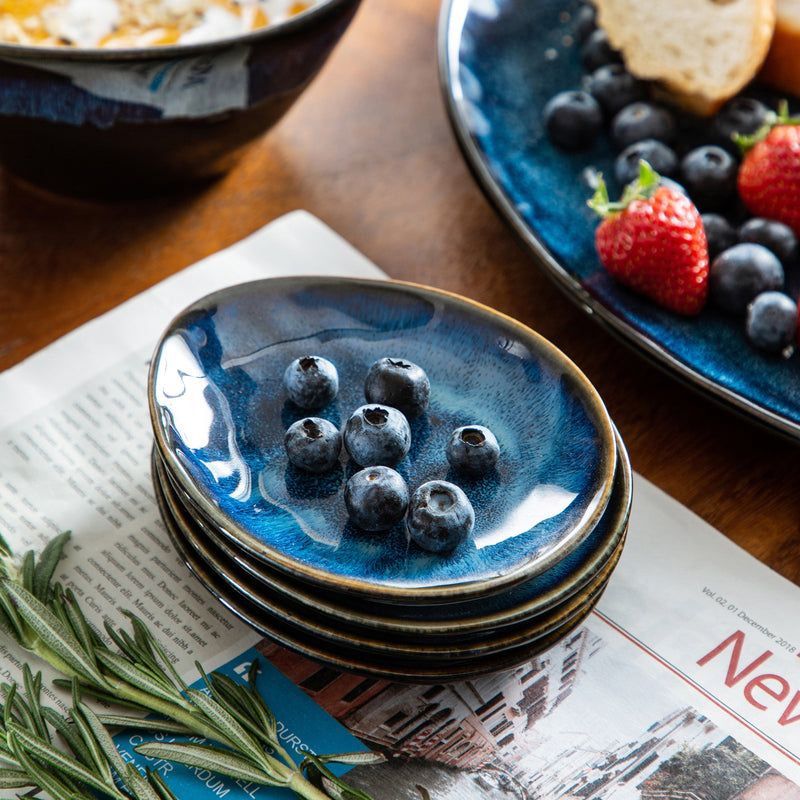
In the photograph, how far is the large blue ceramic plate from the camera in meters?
0.71

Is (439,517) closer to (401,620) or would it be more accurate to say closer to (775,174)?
(401,620)

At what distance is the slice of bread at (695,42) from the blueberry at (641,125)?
0.05 m

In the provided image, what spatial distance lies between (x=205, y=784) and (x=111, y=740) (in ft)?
0.20

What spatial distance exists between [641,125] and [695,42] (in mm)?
117

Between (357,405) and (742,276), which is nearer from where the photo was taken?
(357,405)

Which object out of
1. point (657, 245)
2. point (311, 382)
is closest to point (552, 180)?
point (657, 245)

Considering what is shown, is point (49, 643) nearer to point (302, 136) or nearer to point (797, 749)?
point (797, 749)

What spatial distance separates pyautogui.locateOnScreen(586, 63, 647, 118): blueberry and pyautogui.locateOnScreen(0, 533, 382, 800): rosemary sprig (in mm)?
698

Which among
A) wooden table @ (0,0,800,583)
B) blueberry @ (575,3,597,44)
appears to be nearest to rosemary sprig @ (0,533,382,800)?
wooden table @ (0,0,800,583)

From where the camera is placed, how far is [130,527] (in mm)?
666

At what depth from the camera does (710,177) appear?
2.82 ft

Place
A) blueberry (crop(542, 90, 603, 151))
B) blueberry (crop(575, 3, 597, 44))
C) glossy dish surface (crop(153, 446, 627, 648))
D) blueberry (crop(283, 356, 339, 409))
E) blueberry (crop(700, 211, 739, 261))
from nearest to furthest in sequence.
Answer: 1. glossy dish surface (crop(153, 446, 627, 648))
2. blueberry (crop(283, 356, 339, 409))
3. blueberry (crop(700, 211, 739, 261))
4. blueberry (crop(542, 90, 603, 151))
5. blueberry (crop(575, 3, 597, 44))

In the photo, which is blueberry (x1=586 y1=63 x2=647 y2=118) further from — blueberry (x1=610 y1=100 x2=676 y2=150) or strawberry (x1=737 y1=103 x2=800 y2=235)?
strawberry (x1=737 y1=103 x2=800 y2=235)

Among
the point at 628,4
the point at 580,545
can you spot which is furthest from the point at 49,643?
the point at 628,4
